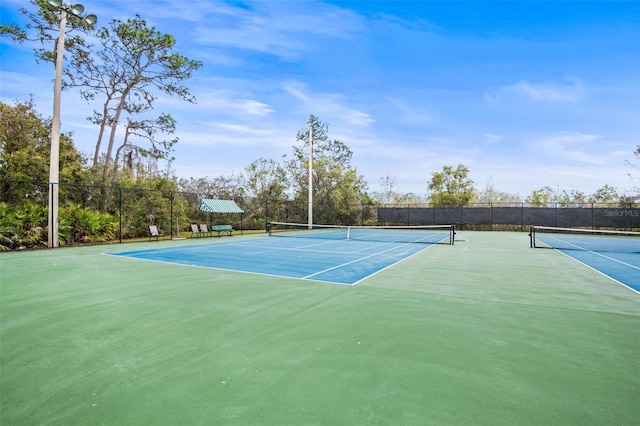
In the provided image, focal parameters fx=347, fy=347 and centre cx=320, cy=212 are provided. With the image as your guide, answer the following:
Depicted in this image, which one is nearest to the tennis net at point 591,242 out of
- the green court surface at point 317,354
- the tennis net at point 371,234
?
the tennis net at point 371,234

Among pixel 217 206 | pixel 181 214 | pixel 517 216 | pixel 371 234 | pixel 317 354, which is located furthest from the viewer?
pixel 517 216

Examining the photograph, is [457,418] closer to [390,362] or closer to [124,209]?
[390,362]

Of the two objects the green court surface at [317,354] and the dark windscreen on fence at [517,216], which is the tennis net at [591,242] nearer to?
the dark windscreen on fence at [517,216]

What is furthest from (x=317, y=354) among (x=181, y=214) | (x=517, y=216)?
(x=517, y=216)

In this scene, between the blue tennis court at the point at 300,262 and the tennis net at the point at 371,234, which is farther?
the tennis net at the point at 371,234

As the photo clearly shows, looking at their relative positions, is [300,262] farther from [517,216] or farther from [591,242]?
[517,216]

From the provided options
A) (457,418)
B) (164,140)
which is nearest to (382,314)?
(457,418)

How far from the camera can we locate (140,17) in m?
18.8

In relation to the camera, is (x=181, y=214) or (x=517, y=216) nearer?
(x=181, y=214)

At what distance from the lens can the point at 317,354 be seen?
2.94m

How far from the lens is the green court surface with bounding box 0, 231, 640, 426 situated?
6.84 feet

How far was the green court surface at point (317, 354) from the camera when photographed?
2084mm

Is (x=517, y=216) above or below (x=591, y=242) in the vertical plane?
above

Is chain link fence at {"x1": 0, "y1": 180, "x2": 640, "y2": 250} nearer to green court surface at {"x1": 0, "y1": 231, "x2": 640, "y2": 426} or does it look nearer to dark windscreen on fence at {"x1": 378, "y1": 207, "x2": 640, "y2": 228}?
dark windscreen on fence at {"x1": 378, "y1": 207, "x2": 640, "y2": 228}
